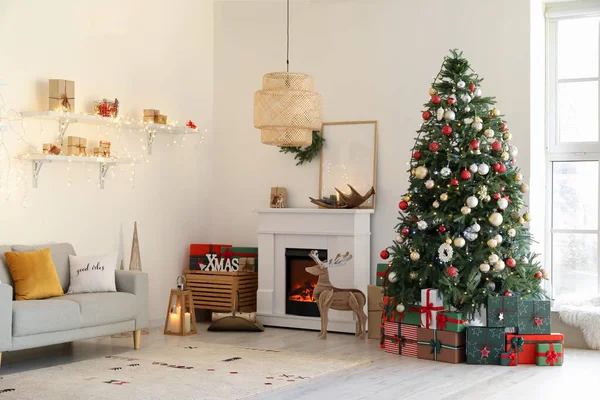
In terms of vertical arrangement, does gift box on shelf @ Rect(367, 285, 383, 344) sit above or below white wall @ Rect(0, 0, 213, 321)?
below

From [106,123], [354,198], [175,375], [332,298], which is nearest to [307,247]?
[354,198]

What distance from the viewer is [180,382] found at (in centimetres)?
496

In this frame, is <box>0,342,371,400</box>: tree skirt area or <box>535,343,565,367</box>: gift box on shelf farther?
<box>535,343,565,367</box>: gift box on shelf

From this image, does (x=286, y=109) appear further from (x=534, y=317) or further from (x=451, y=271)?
(x=534, y=317)

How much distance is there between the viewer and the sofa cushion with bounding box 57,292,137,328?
5.71 m

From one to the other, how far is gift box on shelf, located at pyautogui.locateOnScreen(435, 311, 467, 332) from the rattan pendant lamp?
174 cm

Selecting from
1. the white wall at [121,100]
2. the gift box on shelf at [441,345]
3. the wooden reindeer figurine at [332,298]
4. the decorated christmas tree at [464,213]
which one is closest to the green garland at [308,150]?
the white wall at [121,100]

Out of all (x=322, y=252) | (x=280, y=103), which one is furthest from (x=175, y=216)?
(x=280, y=103)

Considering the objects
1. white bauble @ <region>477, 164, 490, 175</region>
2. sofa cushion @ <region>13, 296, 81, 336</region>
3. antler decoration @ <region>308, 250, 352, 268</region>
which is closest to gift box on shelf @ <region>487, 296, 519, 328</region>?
white bauble @ <region>477, 164, 490, 175</region>

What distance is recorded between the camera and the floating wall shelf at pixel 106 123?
6.17 metres

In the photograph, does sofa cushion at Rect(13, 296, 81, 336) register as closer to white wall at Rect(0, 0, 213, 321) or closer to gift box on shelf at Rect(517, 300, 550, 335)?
white wall at Rect(0, 0, 213, 321)

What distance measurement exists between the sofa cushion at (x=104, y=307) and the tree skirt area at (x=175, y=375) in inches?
11.0

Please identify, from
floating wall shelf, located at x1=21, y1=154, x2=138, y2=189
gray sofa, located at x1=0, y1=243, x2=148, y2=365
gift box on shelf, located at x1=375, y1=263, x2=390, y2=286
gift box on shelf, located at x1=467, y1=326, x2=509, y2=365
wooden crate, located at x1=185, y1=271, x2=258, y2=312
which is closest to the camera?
gray sofa, located at x1=0, y1=243, x2=148, y2=365

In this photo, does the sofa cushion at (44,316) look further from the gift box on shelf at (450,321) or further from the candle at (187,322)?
the gift box on shelf at (450,321)
